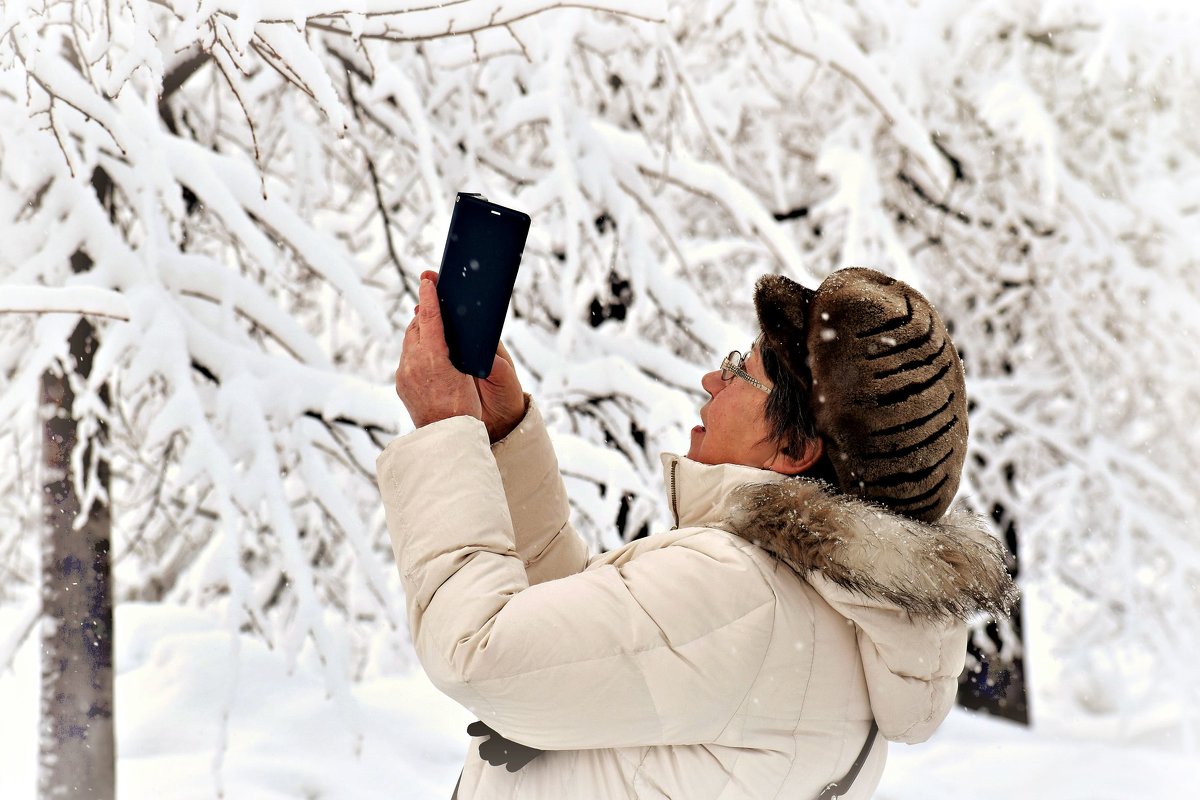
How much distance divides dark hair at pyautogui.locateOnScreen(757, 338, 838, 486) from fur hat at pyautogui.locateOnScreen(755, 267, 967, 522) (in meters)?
0.02

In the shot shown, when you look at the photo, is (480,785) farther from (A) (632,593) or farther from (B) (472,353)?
(B) (472,353)

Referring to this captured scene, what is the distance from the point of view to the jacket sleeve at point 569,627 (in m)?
1.21

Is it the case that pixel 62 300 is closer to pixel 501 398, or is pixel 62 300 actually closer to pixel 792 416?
pixel 501 398

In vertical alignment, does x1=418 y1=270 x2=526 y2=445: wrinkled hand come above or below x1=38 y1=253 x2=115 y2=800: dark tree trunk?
above

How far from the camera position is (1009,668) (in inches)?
307

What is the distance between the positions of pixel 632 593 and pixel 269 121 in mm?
4242

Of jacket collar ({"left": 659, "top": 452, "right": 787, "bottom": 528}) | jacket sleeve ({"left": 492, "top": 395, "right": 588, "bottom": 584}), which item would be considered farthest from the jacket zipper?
jacket sleeve ({"left": 492, "top": 395, "right": 588, "bottom": 584})

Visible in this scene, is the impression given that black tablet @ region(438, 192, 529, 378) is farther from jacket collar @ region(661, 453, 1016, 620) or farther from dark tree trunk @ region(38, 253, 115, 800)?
dark tree trunk @ region(38, 253, 115, 800)

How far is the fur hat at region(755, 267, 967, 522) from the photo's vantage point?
4.37ft

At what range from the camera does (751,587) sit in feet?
4.22

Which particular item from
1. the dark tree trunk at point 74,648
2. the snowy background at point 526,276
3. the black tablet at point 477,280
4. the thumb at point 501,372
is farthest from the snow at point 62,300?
the black tablet at point 477,280

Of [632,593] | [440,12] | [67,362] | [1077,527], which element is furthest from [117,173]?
[1077,527]

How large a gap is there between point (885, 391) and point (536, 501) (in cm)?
68

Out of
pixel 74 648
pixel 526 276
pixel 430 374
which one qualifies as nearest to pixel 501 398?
pixel 430 374
